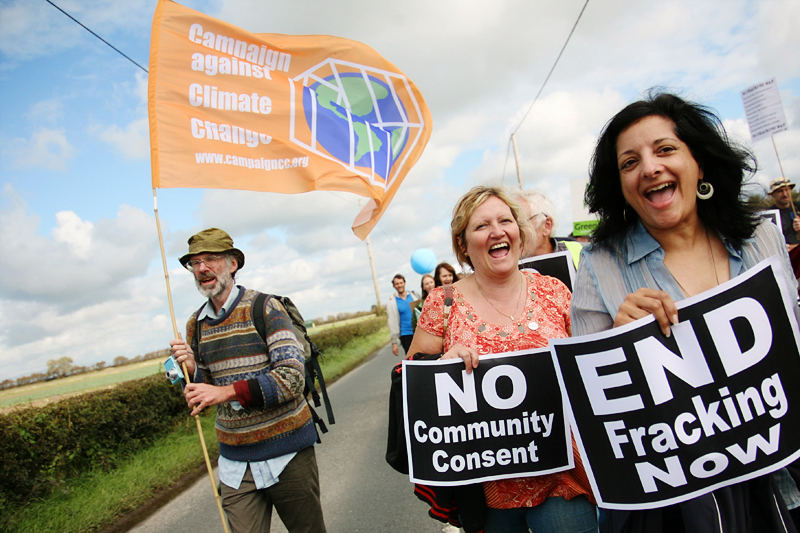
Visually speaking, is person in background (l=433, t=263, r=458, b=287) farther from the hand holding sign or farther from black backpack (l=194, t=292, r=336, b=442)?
the hand holding sign

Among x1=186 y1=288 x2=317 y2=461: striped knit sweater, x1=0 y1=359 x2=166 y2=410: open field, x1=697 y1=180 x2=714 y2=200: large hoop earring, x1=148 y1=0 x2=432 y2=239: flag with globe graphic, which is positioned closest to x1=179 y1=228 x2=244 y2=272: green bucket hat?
x1=186 y1=288 x2=317 y2=461: striped knit sweater

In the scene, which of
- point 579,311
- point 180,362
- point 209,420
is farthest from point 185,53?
point 209,420

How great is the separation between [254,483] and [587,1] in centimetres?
1046

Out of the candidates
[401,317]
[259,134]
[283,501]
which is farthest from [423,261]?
[283,501]

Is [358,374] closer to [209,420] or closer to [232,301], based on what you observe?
[209,420]

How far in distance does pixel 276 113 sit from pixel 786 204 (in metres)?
6.28

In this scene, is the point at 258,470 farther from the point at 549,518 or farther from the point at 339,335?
the point at 339,335

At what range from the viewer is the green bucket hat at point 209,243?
267 cm

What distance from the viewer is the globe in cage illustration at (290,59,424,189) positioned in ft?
13.2

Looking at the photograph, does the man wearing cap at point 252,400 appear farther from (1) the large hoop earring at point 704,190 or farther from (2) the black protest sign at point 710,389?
(1) the large hoop earring at point 704,190

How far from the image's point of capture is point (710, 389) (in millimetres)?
1368

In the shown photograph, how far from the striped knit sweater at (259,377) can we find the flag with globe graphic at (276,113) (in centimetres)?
102

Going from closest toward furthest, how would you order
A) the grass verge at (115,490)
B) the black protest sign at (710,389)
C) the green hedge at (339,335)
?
the black protest sign at (710,389)
the grass verge at (115,490)
the green hedge at (339,335)

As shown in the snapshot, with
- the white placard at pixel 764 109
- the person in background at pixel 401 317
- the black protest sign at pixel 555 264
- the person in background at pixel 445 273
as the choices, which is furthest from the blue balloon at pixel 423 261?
the black protest sign at pixel 555 264
